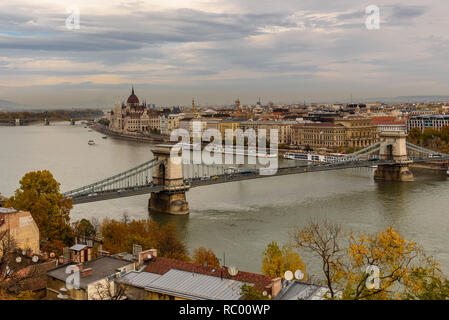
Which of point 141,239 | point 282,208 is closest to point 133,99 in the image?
point 282,208

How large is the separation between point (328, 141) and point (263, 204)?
2062cm


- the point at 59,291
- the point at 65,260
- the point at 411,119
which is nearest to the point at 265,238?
the point at 65,260

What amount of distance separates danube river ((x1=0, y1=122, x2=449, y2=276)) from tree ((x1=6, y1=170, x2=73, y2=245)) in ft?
8.46

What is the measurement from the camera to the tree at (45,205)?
9484 millimetres

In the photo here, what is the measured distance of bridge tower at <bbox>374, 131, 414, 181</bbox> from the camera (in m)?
21.6

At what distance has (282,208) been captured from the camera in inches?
585

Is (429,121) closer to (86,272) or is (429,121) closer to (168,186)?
(168,186)

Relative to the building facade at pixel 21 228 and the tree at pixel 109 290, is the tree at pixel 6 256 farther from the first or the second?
the tree at pixel 109 290

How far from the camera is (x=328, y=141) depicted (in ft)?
115

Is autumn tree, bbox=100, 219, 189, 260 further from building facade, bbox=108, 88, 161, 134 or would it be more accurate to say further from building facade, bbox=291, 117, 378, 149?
building facade, bbox=108, 88, 161, 134

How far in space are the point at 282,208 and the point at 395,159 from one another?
9301 millimetres

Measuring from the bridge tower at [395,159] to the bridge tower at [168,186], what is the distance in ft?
34.2

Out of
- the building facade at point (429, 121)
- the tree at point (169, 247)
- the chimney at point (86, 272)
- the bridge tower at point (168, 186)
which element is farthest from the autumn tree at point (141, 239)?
the building facade at point (429, 121)

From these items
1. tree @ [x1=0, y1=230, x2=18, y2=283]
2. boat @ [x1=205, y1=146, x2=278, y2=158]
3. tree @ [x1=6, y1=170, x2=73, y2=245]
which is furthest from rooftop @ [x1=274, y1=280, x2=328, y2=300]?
boat @ [x1=205, y1=146, x2=278, y2=158]
